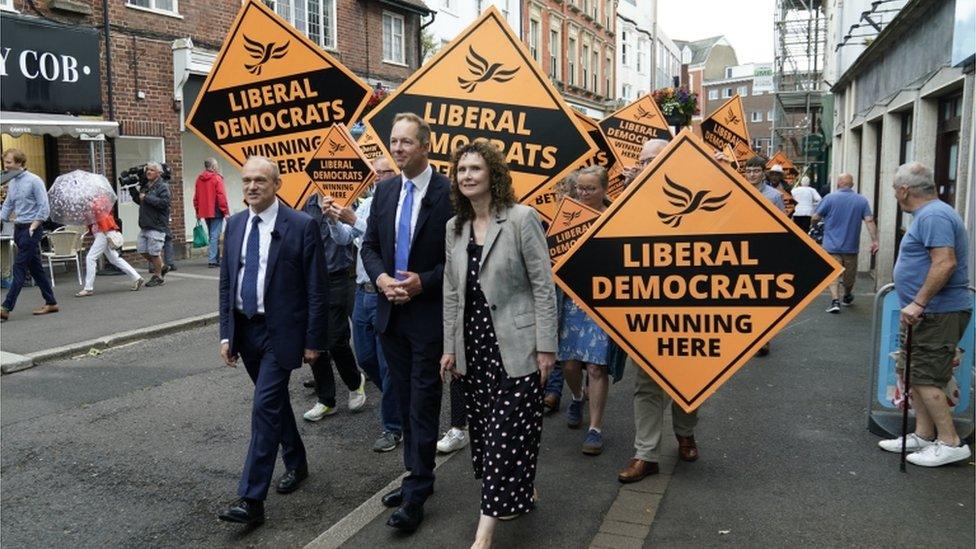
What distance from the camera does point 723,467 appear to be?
5.00 m

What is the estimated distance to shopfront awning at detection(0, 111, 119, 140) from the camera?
12.8 m

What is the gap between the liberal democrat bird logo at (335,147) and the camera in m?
5.76

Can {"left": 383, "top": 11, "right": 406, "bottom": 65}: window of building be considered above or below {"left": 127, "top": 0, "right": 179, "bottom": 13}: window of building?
above

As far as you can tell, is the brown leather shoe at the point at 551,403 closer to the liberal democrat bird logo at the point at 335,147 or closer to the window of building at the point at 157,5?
the liberal democrat bird logo at the point at 335,147

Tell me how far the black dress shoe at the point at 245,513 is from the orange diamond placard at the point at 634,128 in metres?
6.40

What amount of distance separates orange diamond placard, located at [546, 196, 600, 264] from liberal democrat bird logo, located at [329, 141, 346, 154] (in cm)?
157

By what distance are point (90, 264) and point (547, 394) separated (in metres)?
8.46

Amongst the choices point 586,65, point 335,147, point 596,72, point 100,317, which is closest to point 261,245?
point 335,147

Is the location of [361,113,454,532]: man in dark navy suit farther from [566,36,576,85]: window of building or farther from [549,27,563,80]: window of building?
[566,36,576,85]: window of building

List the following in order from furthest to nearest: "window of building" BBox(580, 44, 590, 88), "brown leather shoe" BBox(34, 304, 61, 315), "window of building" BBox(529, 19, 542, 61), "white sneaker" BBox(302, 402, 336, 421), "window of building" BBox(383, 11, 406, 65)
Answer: "window of building" BBox(580, 44, 590, 88) < "window of building" BBox(529, 19, 542, 61) < "window of building" BBox(383, 11, 406, 65) < "brown leather shoe" BBox(34, 304, 61, 315) < "white sneaker" BBox(302, 402, 336, 421)

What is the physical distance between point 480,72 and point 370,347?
203cm

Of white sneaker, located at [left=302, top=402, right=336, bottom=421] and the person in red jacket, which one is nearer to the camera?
white sneaker, located at [left=302, top=402, right=336, bottom=421]

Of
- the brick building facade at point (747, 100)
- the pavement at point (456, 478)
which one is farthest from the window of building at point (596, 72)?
the brick building facade at point (747, 100)

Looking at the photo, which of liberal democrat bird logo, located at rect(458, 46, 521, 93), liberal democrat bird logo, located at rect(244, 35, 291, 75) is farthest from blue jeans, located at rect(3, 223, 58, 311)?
liberal democrat bird logo, located at rect(458, 46, 521, 93)
